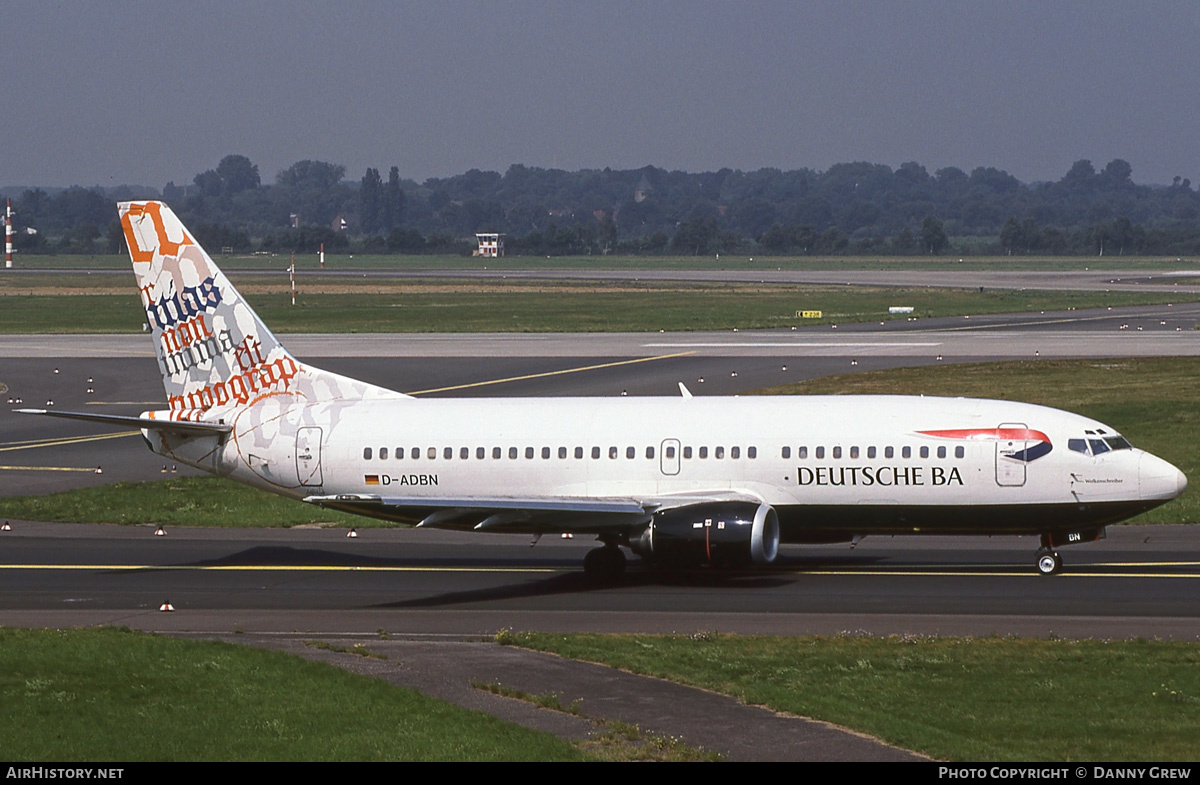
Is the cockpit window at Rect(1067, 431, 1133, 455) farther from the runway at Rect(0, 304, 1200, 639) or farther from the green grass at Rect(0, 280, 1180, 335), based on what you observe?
the green grass at Rect(0, 280, 1180, 335)

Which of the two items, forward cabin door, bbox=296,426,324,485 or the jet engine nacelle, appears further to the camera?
forward cabin door, bbox=296,426,324,485

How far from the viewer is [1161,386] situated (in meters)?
65.8

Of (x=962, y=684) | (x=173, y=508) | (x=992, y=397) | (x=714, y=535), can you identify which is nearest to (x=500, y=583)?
(x=714, y=535)

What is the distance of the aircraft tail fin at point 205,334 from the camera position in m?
36.7

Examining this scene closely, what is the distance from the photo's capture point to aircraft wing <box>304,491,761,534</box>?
32719 mm

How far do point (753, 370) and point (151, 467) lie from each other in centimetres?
3381

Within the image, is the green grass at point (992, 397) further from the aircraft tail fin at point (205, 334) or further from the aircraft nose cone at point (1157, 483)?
the aircraft nose cone at point (1157, 483)

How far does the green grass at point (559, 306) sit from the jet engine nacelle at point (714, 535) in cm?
7316

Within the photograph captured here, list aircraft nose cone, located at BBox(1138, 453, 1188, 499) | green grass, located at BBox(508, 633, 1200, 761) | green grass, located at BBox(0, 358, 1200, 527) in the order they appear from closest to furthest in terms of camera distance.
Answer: green grass, located at BBox(508, 633, 1200, 761) → aircraft nose cone, located at BBox(1138, 453, 1188, 499) → green grass, located at BBox(0, 358, 1200, 527)

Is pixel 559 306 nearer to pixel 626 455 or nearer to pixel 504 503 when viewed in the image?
pixel 626 455

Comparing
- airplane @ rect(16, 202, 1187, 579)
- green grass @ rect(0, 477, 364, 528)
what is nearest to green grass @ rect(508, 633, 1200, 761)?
airplane @ rect(16, 202, 1187, 579)

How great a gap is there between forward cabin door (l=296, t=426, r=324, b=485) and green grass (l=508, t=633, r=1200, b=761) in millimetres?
9954

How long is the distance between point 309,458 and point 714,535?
9638mm

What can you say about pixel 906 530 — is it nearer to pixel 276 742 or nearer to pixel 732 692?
pixel 732 692
